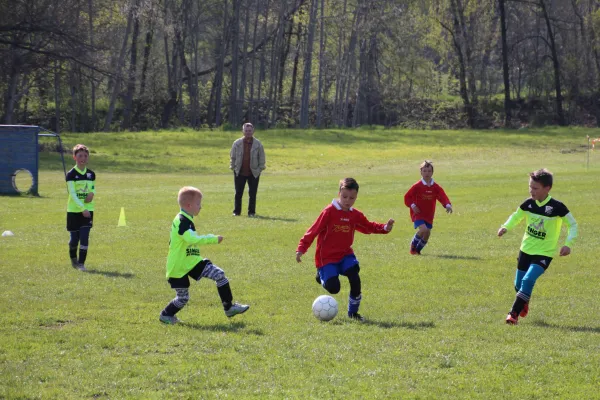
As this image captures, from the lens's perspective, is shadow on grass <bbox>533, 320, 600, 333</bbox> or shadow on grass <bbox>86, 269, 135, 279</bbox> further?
shadow on grass <bbox>86, 269, 135, 279</bbox>

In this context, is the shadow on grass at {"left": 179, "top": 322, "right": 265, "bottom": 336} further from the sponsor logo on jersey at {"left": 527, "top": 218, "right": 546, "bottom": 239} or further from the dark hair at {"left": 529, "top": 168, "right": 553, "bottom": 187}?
the dark hair at {"left": 529, "top": 168, "right": 553, "bottom": 187}

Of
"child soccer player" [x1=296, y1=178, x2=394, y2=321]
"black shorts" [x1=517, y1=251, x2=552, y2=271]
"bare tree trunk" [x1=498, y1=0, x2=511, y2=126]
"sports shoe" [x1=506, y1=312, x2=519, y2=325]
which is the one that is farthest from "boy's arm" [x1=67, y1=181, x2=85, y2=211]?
"bare tree trunk" [x1=498, y1=0, x2=511, y2=126]

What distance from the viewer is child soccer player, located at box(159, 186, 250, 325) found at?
9.24 meters

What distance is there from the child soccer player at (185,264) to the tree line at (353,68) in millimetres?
51553

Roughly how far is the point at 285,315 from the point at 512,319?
8.77 feet

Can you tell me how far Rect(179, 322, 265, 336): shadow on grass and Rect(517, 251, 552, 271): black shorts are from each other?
3447mm

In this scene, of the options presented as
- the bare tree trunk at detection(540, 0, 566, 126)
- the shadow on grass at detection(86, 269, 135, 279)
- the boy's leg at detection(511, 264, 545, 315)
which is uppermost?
the bare tree trunk at detection(540, 0, 566, 126)

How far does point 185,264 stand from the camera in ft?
30.9

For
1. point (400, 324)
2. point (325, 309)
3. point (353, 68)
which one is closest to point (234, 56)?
point (353, 68)

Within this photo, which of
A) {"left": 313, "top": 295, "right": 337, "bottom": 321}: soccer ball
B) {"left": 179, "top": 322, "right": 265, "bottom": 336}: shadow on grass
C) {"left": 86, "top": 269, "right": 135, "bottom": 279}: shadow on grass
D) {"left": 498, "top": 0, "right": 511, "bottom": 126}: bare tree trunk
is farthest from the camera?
{"left": 498, "top": 0, "right": 511, "bottom": 126}: bare tree trunk

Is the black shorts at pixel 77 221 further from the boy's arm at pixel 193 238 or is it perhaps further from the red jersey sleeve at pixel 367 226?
the red jersey sleeve at pixel 367 226

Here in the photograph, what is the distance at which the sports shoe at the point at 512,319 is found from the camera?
30.9ft

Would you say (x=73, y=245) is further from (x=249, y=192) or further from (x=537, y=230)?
(x=249, y=192)

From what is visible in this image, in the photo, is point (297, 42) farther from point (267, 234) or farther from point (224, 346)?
point (224, 346)
